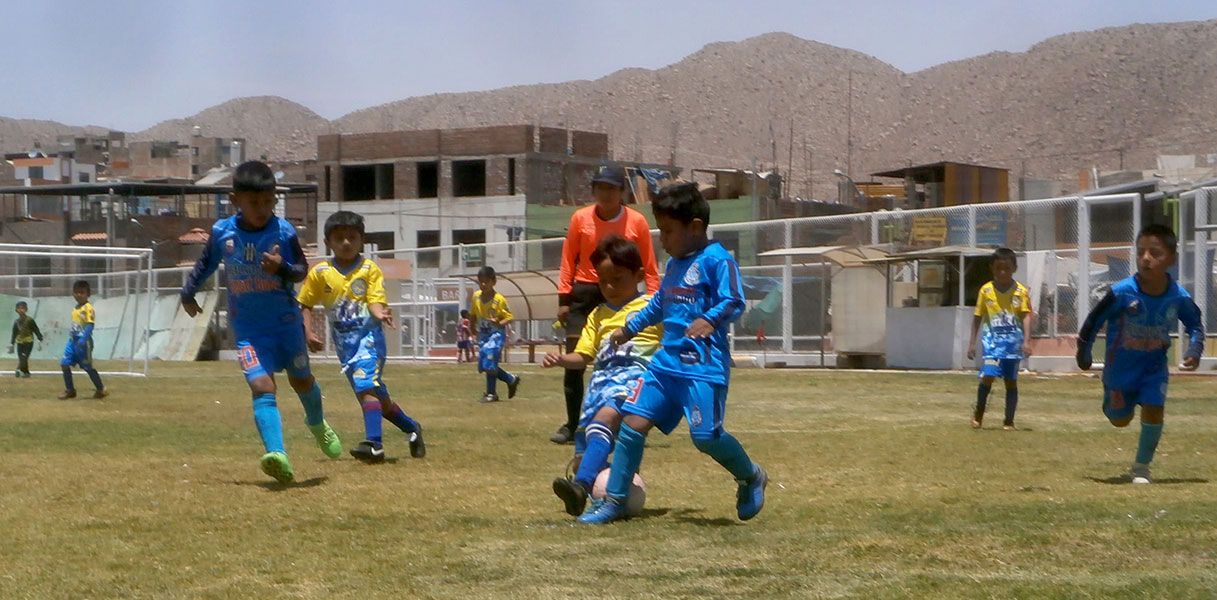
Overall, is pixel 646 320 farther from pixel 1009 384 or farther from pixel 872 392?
pixel 872 392

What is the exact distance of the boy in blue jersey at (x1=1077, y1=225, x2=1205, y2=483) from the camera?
9320 millimetres

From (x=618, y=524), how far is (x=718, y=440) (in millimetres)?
618

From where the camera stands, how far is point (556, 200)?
79375mm

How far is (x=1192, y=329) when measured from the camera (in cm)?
934

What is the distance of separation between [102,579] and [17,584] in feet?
0.98

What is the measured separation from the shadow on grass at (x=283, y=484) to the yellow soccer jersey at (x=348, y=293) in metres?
1.29

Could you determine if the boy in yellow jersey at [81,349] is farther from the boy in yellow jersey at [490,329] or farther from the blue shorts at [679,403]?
the blue shorts at [679,403]

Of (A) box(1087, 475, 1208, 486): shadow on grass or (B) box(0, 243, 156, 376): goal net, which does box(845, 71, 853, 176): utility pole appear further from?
(A) box(1087, 475, 1208, 486): shadow on grass

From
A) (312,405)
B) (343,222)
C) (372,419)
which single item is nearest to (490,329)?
(343,222)

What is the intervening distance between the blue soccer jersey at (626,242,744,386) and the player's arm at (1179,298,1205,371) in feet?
11.5

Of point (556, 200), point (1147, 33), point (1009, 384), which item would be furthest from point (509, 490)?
point (1147, 33)

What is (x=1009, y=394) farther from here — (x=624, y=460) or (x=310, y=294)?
(x=624, y=460)

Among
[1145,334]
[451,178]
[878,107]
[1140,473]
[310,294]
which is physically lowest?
[1140,473]

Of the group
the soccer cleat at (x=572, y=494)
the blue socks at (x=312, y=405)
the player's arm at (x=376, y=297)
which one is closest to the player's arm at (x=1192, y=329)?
the soccer cleat at (x=572, y=494)
